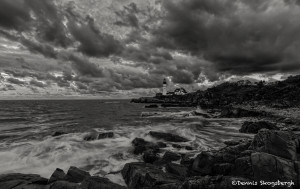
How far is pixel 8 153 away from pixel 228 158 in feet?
60.0

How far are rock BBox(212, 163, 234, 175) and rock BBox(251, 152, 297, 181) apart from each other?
1.32 meters

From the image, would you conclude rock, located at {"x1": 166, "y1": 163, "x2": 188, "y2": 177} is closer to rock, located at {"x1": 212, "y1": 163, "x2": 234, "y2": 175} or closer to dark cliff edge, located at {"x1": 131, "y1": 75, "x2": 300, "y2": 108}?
rock, located at {"x1": 212, "y1": 163, "x2": 234, "y2": 175}

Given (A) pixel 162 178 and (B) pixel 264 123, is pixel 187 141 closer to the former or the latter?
(B) pixel 264 123

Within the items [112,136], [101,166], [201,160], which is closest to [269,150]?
[201,160]

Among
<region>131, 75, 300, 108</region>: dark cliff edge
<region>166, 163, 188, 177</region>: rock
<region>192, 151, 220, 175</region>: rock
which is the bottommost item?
<region>166, 163, 188, 177</region>: rock

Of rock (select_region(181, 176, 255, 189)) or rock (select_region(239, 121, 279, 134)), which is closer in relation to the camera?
rock (select_region(181, 176, 255, 189))

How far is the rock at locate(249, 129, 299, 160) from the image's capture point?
8578 mm

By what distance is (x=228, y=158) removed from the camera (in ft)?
31.4

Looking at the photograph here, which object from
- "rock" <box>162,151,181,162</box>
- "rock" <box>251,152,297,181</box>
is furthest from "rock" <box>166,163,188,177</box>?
"rock" <box>251,152,297,181</box>

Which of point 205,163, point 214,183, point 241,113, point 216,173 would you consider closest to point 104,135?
point 205,163

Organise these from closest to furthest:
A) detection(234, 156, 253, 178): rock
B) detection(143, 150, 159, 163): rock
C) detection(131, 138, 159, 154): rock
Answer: detection(234, 156, 253, 178): rock → detection(143, 150, 159, 163): rock → detection(131, 138, 159, 154): rock

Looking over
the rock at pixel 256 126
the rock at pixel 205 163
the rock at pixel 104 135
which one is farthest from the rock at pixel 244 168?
the rock at pixel 104 135

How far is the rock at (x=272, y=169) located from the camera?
6.69 metres

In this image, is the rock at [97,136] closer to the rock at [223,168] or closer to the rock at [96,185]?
the rock at [96,185]
